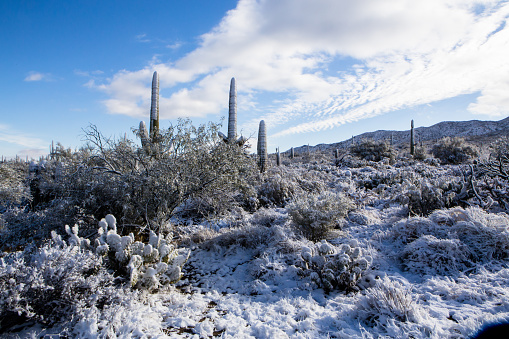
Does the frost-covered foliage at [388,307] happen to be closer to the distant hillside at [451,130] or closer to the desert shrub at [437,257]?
the desert shrub at [437,257]

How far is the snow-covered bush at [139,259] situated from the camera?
12.5 feet

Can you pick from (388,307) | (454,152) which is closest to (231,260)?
(388,307)

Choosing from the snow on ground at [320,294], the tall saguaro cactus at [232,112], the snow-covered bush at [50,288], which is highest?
the tall saguaro cactus at [232,112]

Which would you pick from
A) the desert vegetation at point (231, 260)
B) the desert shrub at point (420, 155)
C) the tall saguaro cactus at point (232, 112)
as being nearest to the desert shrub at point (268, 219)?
the desert vegetation at point (231, 260)

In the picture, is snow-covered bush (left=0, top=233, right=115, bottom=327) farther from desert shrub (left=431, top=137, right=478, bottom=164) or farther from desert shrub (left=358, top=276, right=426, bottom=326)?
desert shrub (left=431, top=137, right=478, bottom=164)

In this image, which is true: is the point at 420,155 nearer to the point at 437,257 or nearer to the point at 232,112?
the point at 232,112

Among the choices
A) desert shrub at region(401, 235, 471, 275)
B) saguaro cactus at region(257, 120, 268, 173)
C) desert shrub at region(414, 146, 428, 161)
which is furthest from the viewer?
desert shrub at region(414, 146, 428, 161)

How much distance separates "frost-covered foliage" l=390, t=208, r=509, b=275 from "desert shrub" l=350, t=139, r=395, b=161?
14606 mm

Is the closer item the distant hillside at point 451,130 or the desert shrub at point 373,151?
the desert shrub at point 373,151

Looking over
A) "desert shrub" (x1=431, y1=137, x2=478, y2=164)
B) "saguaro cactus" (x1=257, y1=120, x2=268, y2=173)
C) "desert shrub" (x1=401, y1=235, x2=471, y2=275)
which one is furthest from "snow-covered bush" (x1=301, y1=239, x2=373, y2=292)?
"desert shrub" (x1=431, y1=137, x2=478, y2=164)

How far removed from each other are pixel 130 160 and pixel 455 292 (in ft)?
21.1

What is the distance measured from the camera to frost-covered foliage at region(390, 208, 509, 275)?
424 cm

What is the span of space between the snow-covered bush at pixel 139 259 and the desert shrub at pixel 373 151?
1763 centimetres

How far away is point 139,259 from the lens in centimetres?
390
